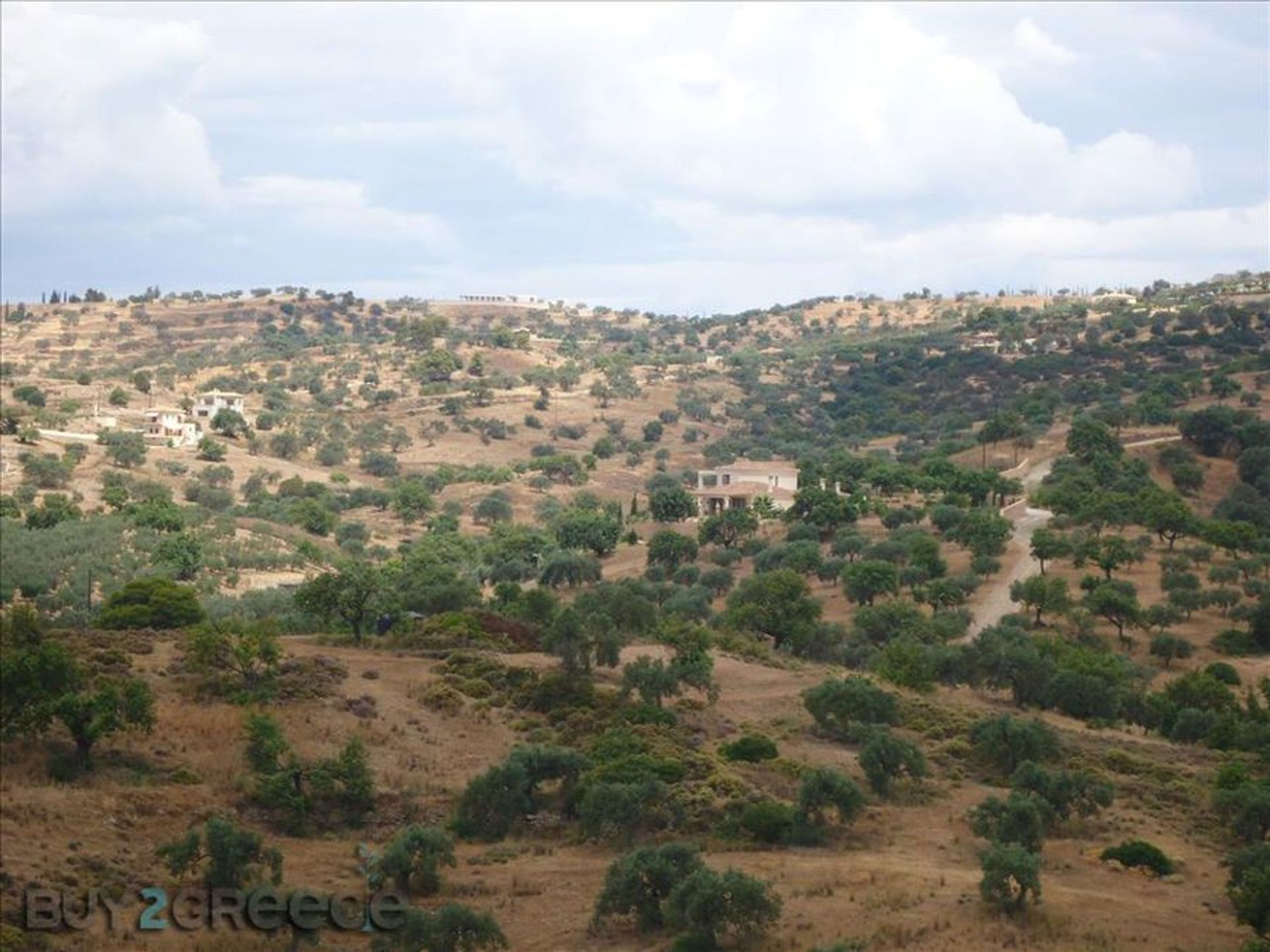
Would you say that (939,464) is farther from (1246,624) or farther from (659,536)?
(1246,624)

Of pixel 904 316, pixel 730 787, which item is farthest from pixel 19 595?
pixel 904 316

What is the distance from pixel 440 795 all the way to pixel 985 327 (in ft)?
349

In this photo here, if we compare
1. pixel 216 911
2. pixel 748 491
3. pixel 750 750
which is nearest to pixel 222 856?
pixel 216 911

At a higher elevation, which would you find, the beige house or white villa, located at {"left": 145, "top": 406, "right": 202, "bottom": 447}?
white villa, located at {"left": 145, "top": 406, "right": 202, "bottom": 447}

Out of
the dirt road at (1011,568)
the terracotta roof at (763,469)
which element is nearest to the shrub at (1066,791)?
the dirt road at (1011,568)

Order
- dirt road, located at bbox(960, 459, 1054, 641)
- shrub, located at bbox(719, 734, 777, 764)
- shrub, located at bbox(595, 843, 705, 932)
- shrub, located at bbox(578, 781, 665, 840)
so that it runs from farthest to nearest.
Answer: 1. dirt road, located at bbox(960, 459, 1054, 641)
2. shrub, located at bbox(719, 734, 777, 764)
3. shrub, located at bbox(578, 781, 665, 840)
4. shrub, located at bbox(595, 843, 705, 932)

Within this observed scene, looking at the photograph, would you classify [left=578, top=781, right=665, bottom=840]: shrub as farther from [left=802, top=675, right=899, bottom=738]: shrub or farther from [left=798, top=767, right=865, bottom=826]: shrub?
[left=802, top=675, right=899, bottom=738]: shrub

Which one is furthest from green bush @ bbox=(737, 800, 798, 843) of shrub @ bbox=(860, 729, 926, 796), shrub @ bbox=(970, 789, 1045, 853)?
shrub @ bbox=(970, 789, 1045, 853)

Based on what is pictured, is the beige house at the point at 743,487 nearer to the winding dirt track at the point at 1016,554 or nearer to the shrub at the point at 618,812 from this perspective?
the winding dirt track at the point at 1016,554

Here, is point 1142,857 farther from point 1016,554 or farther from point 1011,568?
point 1016,554

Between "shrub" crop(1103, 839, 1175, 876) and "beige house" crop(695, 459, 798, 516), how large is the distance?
45498 millimetres

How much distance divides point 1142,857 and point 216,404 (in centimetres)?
7951

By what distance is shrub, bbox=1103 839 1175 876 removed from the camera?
25234 millimetres

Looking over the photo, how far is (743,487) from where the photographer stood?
7500cm
